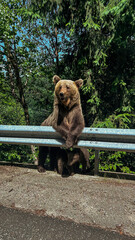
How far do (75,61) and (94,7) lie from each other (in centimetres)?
299

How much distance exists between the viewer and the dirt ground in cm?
148

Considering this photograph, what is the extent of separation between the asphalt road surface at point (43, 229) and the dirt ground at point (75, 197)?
0.20 feet

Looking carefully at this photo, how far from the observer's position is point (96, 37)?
25.9 feet

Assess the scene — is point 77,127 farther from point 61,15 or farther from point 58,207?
point 61,15

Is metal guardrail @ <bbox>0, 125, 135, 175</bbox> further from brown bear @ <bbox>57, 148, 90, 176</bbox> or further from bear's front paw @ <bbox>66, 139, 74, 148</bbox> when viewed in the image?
brown bear @ <bbox>57, 148, 90, 176</bbox>

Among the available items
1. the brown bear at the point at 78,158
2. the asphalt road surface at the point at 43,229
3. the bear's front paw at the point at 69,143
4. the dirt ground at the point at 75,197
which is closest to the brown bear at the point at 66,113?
the bear's front paw at the point at 69,143

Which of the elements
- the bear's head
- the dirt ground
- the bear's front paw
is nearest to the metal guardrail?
the bear's front paw

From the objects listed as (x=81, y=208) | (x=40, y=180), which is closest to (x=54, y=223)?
(x=81, y=208)

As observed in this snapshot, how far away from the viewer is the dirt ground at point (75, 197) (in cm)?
148

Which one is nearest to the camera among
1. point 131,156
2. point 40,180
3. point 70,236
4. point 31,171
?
point 70,236

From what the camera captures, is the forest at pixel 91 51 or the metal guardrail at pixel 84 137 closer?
the metal guardrail at pixel 84 137

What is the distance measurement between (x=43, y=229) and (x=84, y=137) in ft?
4.44

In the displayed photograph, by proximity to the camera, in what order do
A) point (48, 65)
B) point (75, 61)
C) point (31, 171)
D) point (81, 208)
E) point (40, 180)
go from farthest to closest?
1. point (48, 65)
2. point (75, 61)
3. point (31, 171)
4. point (40, 180)
5. point (81, 208)

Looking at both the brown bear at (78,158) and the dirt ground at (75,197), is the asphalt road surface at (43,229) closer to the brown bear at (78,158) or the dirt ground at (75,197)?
the dirt ground at (75,197)
